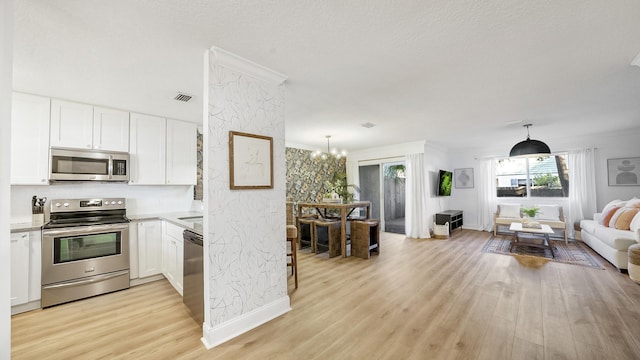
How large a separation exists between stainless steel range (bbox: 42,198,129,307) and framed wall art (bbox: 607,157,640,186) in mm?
9207

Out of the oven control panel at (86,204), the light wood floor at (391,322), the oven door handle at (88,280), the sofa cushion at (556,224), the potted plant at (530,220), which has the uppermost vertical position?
the oven control panel at (86,204)

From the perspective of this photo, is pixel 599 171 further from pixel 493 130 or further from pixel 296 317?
pixel 296 317

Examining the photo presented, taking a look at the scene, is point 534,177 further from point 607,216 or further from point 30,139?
point 30,139

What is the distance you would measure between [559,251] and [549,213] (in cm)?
154

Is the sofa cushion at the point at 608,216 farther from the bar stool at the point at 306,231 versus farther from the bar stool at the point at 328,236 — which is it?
the bar stool at the point at 306,231

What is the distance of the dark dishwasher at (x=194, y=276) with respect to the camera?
2150 millimetres

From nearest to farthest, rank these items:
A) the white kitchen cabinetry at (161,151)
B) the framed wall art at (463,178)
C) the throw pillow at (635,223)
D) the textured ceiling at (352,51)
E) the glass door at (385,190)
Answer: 1. the textured ceiling at (352,51)
2. the white kitchen cabinetry at (161,151)
3. the throw pillow at (635,223)
4. the glass door at (385,190)
5. the framed wall art at (463,178)

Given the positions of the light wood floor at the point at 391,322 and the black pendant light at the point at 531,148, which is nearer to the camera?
the light wood floor at the point at 391,322

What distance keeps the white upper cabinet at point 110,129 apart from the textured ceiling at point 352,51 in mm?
244

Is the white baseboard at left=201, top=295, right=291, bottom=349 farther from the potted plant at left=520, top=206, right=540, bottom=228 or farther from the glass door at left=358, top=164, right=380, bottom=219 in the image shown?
the potted plant at left=520, top=206, right=540, bottom=228

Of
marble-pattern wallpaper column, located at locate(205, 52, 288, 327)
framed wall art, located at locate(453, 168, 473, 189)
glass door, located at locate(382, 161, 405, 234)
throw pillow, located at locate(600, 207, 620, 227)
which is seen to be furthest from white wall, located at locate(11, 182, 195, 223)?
throw pillow, located at locate(600, 207, 620, 227)

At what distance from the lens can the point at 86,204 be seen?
3203 millimetres

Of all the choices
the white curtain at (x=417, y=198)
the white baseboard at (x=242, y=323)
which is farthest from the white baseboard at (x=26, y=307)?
the white curtain at (x=417, y=198)

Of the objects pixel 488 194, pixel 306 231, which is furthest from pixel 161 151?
pixel 488 194
